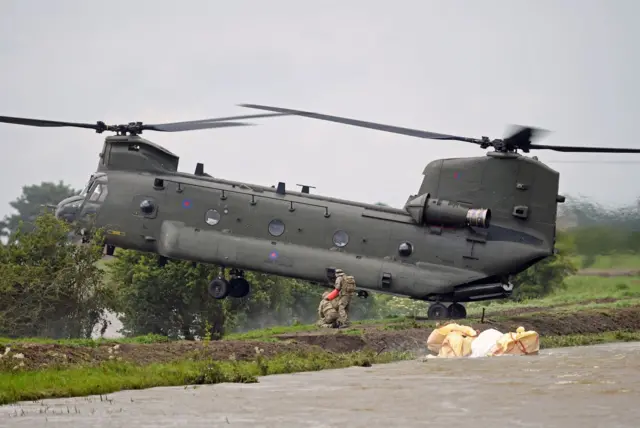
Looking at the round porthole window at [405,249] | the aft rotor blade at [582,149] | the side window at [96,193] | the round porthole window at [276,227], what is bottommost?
the round porthole window at [405,249]

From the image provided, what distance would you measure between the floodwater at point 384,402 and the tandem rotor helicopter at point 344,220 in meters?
12.5

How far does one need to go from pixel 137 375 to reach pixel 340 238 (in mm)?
16197

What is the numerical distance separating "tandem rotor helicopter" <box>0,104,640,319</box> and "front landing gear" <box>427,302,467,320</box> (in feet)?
0.10

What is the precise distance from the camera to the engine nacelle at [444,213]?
3259cm

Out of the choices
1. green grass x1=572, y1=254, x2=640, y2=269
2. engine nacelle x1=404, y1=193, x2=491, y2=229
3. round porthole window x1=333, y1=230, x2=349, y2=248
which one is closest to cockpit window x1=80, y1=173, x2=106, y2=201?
round porthole window x1=333, y1=230, x2=349, y2=248

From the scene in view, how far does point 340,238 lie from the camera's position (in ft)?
112

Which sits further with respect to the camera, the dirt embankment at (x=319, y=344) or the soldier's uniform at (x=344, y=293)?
the soldier's uniform at (x=344, y=293)

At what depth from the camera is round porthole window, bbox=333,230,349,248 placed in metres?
34.1

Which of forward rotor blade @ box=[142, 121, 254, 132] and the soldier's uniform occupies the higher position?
forward rotor blade @ box=[142, 121, 254, 132]

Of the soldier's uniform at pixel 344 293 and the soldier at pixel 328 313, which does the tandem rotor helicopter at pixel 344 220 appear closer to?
the soldier's uniform at pixel 344 293

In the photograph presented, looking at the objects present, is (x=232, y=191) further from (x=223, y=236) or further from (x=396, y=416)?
(x=396, y=416)

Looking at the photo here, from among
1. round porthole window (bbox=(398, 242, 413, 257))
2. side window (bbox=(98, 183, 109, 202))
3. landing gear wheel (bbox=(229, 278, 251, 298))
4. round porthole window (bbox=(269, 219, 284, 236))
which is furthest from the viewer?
landing gear wheel (bbox=(229, 278, 251, 298))

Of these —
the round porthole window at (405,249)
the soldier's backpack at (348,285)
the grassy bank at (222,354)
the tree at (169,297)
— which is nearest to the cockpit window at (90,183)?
the tree at (169,297)

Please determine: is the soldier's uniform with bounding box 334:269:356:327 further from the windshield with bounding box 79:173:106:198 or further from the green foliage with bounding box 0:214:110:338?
the windshield with bounding box 79:173:106:198
